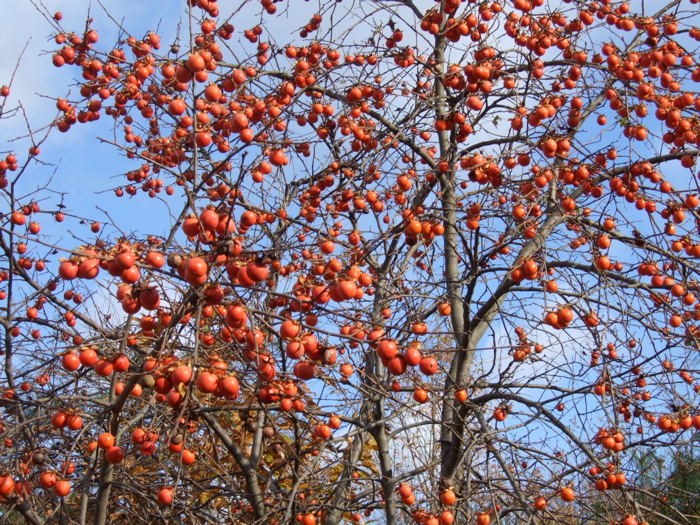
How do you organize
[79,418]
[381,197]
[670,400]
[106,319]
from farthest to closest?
[106,319], [381,197], [670,400], [79,418]

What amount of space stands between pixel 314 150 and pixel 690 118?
3.14 metres

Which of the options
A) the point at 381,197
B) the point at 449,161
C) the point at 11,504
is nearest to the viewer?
the point at 11,504

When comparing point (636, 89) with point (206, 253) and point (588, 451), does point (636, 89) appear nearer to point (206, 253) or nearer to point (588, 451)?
point (588, 451)

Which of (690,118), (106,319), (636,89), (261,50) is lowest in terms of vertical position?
(106,319)

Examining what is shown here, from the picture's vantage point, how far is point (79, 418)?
3037mm

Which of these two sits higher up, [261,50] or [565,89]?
[261,50]

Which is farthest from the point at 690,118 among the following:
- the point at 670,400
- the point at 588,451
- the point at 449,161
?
the point at 588,451

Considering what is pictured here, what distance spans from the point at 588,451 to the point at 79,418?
300 cm

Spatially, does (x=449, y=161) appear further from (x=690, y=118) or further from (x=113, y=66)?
(x=113, y=66)

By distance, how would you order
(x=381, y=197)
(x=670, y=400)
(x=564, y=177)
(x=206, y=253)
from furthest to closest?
(x=381, y=197), (x=670, y=400), (x=564, y=177), (x=206, y=253)

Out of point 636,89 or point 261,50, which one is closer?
point 636,89

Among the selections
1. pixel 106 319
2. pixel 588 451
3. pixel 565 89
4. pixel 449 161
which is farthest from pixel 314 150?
pixel 588 451

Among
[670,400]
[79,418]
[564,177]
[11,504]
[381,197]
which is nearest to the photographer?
[79,418]

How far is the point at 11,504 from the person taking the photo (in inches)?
129
